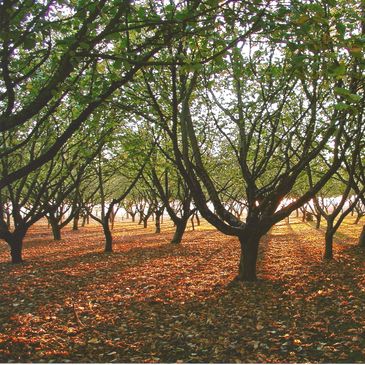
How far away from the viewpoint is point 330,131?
10305mm

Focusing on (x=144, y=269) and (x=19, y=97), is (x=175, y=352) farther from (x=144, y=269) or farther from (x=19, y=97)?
(x=19, y=97)

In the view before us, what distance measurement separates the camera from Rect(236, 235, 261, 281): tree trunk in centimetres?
1233

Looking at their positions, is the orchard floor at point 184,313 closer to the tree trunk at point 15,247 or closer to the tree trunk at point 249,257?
the tree trunk at point 249,257

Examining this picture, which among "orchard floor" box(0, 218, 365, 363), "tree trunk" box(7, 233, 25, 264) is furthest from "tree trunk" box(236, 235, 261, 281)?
"tree trunk" box(7, 233, 25, 264)

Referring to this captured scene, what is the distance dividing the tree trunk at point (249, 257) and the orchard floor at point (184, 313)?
447 mm

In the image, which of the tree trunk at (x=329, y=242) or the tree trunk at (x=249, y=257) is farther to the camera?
the tree trunk at (x=329, y=242)

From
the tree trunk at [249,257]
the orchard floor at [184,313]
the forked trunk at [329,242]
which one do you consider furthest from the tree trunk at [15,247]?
the forked trunk at [329,242]

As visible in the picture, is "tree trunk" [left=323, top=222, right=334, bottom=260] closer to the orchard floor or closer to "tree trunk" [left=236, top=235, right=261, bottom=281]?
the orchard floor

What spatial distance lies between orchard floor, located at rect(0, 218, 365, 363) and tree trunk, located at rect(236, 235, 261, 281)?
447 mm

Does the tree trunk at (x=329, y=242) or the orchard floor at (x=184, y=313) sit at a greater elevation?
the tree trunk at (x=329, y=242)

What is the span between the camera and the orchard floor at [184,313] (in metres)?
7.16

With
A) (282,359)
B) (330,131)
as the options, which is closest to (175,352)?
(282,359)

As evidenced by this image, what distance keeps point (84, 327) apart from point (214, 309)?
3414 mm

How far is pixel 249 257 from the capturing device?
1240 cm
